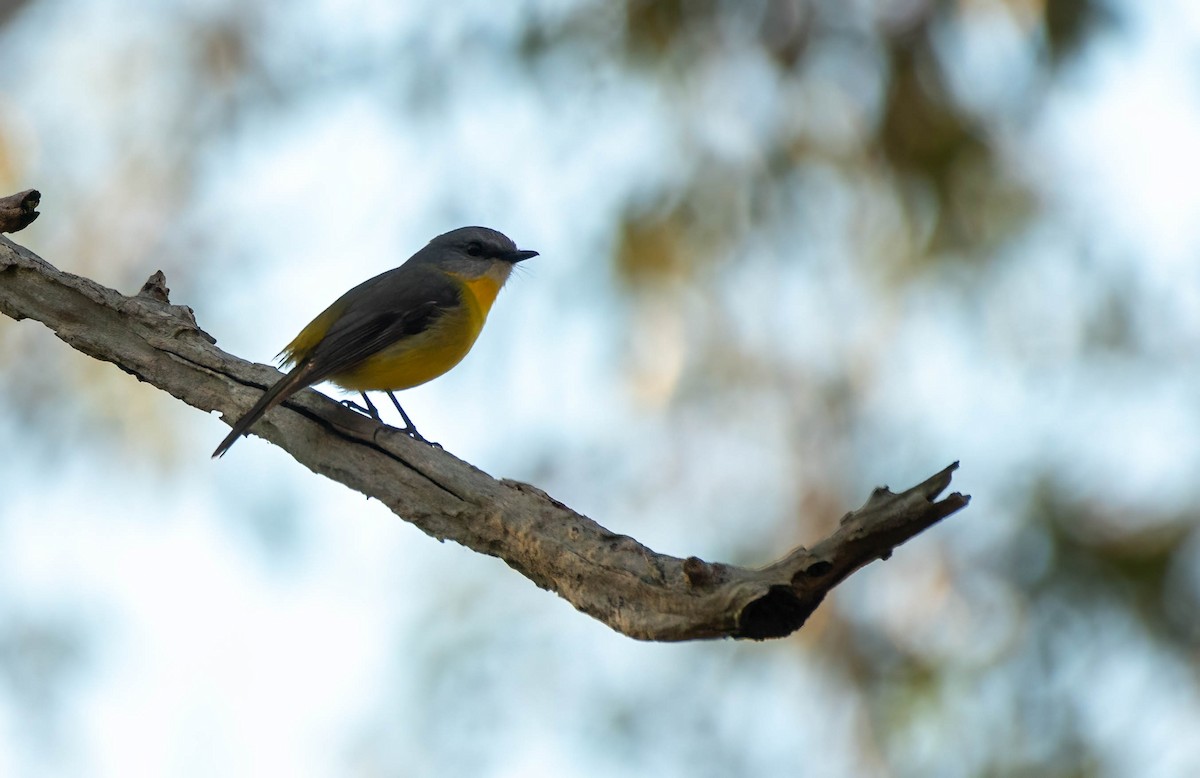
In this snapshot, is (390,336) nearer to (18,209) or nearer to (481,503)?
(481,503)

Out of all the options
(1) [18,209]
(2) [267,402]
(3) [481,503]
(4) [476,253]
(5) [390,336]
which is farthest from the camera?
(4) [476,253]

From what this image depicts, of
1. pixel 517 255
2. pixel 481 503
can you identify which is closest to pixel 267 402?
pixel 481 503

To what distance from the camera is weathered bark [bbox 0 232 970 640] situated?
340 cm

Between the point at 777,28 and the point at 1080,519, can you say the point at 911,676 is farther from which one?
the point at 777,28

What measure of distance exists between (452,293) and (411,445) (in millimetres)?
1358

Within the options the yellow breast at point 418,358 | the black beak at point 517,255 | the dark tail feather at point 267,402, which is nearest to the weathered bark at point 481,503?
the dark tail feather at point 267,402

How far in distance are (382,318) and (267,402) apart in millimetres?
904

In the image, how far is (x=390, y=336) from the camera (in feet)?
18.6

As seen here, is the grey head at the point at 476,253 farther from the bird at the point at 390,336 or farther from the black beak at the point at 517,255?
the bird at the point at 390,336

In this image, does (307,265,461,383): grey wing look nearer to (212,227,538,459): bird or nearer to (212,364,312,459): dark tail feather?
(212,227,538,459): bird

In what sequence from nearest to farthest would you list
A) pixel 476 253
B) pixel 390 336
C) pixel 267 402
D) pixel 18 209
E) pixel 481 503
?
1. pixel 481 503
2. pixel 267 402
3. pixel 18 209
4. pixel 390 336
5. pixel 476 253

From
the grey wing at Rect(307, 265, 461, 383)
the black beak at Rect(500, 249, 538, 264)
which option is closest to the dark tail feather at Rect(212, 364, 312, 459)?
the grey wing at Rect(307, 265, 461, 383)

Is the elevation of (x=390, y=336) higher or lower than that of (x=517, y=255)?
lower

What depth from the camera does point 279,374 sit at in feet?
17.5
